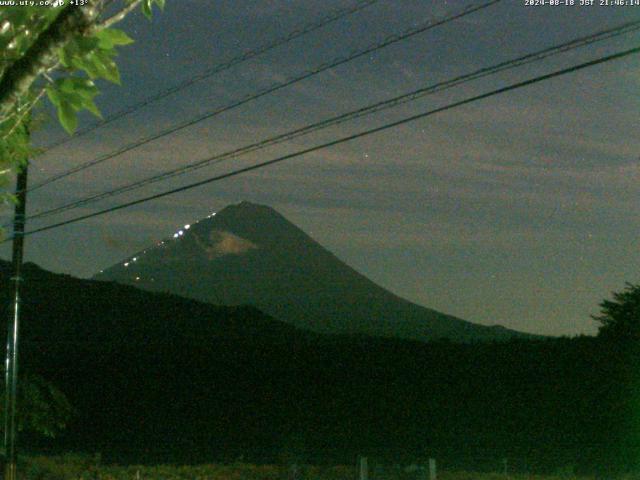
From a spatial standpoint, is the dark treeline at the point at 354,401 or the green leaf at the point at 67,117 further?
the dark treeline at the point at 354,401

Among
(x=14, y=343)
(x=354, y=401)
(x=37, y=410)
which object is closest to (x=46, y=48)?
(x=14, y=343)

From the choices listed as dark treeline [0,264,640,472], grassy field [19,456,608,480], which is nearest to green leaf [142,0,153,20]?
grassy field [19,456,608,480]

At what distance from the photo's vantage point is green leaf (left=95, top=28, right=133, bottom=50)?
11.3ft

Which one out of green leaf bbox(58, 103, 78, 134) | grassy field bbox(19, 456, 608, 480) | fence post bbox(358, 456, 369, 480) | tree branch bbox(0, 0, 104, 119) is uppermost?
tree branch bbox(0, 0, 104, 119)

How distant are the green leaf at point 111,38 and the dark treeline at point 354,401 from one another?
18.6 meters

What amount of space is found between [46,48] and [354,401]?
23453 mm

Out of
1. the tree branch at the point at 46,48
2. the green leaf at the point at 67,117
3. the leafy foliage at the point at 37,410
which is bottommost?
the leafy foliage at the point at 37,410

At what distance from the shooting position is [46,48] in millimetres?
3262

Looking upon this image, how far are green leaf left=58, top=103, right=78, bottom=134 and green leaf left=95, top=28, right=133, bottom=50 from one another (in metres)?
0.24

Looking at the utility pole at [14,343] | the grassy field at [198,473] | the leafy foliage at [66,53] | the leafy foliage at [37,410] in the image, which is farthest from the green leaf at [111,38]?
the leafy foliage at [37,410]

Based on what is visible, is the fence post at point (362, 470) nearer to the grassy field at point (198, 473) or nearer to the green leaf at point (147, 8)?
the grassy field at point (198, 473)

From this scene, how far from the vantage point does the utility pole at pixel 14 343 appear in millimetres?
16375

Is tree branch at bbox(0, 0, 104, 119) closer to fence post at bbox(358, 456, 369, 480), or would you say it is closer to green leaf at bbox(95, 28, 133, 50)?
green leaf at bbox(95, 28, 133, 50)

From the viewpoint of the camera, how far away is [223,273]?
2744 inches
